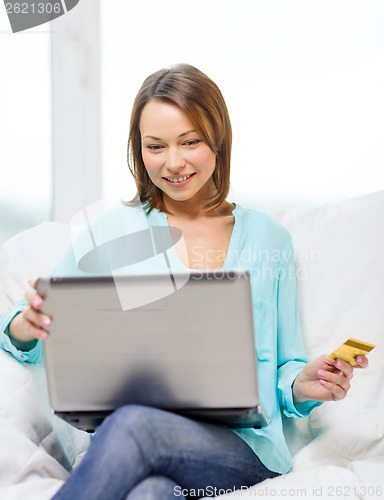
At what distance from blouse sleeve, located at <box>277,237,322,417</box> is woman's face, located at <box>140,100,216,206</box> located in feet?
0.89

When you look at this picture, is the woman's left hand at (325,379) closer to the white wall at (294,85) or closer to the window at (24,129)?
the white wall at (294,85)

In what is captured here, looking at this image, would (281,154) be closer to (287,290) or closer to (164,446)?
(287,290)

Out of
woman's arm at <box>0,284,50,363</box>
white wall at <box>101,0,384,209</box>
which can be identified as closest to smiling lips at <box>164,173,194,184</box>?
woman's arm at <box>0,284,50,363</box>

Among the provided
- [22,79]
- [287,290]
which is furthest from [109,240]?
[22,79]

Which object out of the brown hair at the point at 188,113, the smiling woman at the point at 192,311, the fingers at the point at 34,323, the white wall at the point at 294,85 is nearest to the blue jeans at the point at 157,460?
the smiling woman at the point at 192,311

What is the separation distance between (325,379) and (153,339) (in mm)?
376

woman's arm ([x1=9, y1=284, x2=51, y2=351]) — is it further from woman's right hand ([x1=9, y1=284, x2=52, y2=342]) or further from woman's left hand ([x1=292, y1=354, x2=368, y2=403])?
woman's left hand ([x1=292, y1=354, x2=368, y2=403])

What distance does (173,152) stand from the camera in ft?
4.02

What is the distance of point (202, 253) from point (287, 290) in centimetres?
21

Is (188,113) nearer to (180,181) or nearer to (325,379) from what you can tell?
(180,181)

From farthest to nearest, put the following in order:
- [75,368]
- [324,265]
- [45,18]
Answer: [45,18] → [324,265] → [75,368]

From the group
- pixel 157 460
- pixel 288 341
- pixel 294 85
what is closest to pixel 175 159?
pixel 288 341

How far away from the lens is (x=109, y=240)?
4.18 ft

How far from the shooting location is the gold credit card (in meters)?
0.92
